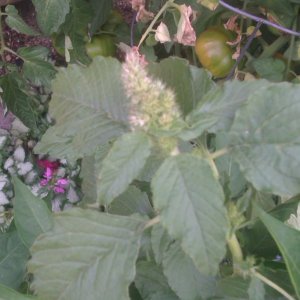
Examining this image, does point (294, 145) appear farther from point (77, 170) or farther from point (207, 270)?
point (77, 170)

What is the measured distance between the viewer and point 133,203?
0.57 meters

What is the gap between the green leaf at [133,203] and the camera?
571 mm

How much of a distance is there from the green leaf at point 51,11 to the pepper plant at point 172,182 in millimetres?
416

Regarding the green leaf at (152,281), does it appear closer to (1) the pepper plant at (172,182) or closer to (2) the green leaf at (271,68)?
Result: (1) the pepper plant at (172,182)

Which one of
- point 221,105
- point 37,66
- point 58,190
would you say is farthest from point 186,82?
point 58,190

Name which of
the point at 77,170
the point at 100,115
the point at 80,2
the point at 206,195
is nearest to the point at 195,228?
the point at 206,195

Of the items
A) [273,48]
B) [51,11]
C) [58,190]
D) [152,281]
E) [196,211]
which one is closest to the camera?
[196,211]

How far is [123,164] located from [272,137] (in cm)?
11

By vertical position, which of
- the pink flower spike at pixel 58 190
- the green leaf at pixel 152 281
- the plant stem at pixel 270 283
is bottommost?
the pink flower spike at pixel 58 190

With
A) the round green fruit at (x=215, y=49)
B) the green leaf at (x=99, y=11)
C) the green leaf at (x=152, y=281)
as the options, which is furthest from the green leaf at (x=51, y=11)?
the green leaf at (x=152, y=281)

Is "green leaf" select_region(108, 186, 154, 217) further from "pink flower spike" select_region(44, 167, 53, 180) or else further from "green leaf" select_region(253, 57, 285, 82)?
"pink flower spike" select_region(44, 167, 53, 180)

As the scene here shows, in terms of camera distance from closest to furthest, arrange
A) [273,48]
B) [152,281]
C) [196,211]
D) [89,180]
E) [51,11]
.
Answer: [196,211] < [152,281] < [89,180] < [51,11] < [273,48]

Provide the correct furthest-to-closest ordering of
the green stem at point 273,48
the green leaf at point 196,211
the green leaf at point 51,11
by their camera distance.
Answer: the green stem at point 273,48 → the green leaf at point 51,11 → the green leaf at point 196,211

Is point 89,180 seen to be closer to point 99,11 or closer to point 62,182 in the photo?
point 99,11
